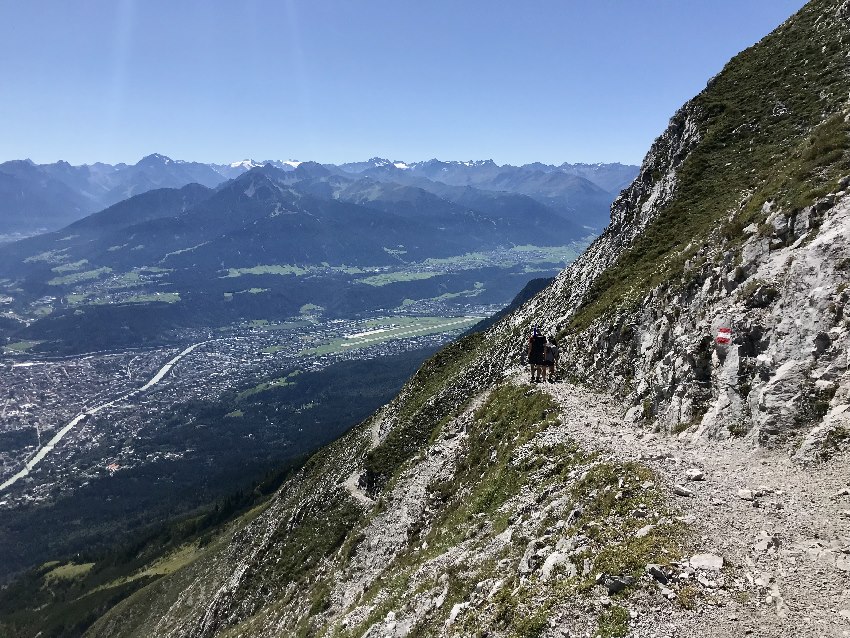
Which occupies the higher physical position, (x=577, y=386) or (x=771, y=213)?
(x=771, y=213)

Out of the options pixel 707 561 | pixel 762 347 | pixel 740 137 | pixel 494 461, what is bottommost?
pixel 494 461

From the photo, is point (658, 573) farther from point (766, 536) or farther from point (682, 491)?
point (682, 491)

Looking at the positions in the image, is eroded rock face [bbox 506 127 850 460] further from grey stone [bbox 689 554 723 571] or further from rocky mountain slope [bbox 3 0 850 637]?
grey stone [bbox 689 554 723 571]

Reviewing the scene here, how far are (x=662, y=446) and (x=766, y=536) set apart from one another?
30.9 ft

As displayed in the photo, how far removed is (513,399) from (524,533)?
21793 millimetres

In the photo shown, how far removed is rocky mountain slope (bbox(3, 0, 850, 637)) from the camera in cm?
1438

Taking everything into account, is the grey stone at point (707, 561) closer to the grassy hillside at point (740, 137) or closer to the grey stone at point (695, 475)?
the grey stone at point (695, 475)

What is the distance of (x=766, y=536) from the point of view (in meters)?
14.5

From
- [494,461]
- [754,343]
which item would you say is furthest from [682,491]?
[494,461]

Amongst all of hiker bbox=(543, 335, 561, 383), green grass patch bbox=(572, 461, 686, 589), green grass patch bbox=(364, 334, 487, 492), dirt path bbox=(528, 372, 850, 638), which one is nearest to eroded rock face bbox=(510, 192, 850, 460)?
dirt path bbox=(528, 372, 850, 638)

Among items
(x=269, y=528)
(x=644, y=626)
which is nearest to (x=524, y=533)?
(x=644, y=626)

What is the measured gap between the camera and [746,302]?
25.2 m

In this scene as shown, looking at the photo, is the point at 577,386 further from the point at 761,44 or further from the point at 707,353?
the point at 761,44

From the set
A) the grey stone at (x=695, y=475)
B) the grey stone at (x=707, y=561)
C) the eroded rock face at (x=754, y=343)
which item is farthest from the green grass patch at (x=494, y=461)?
the grey stone at (x=707, y=561)
